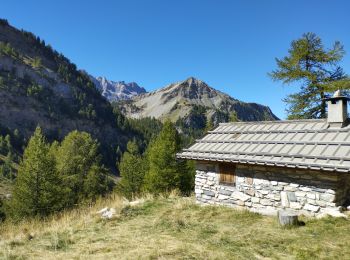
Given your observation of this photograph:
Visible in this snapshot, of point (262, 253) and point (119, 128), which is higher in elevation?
point (119, 128)

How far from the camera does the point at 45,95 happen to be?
150 meters

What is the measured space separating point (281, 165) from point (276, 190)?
1.29 metres

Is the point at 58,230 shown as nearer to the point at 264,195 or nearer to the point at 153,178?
the point at 264,195

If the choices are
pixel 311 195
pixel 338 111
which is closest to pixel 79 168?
pixel 311 195

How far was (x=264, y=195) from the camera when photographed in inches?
511

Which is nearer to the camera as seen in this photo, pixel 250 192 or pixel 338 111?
pixel 338 111

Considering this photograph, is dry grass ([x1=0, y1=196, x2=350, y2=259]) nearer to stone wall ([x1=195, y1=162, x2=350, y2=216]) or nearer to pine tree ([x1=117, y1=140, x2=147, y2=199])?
stone wall ([x1=195, y1=162, x2=350, y2=216])

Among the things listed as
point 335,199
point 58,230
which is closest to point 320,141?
point 335,199

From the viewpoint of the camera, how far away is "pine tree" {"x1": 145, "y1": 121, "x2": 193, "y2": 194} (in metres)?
32.2

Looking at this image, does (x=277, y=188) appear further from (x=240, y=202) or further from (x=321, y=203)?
(x=240, y=202)

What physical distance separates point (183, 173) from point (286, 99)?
13.6m

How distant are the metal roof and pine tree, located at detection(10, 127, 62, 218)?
16898 mm

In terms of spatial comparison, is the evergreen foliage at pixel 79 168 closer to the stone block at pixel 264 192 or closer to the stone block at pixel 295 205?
the stone block at pixel 264 192

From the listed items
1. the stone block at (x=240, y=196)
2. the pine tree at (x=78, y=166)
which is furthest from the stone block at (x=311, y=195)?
the pine tree at (x=78, y=166)
